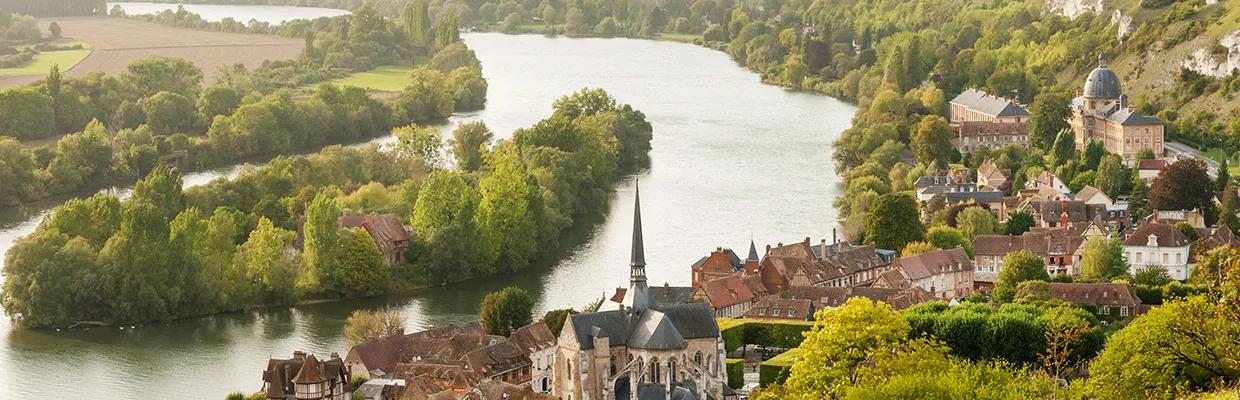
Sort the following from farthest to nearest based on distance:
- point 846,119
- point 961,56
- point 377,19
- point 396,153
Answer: point 377,19
point 961,56
point 846,119
point 396,153

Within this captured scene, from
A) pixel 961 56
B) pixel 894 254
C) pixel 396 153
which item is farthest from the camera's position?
pixel 961 56

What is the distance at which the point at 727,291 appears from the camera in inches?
1900

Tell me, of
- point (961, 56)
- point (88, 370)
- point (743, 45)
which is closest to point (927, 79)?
point (961, 56)

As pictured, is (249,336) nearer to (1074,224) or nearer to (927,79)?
(1074,224)

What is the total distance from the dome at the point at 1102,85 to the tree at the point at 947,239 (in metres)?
21.7

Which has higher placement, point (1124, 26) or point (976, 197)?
point (1124, 26)

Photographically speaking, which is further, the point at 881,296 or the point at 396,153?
the point at 396,153

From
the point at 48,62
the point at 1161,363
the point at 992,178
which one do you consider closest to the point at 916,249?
the point at 992,178

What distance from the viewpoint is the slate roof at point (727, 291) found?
4750cm

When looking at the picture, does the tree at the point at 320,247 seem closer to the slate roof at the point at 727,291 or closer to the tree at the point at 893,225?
the slate roof at the point at 727,291

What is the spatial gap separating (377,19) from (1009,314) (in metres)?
79.2

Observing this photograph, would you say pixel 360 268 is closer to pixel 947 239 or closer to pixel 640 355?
pixel 947 239

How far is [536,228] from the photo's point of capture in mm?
57688

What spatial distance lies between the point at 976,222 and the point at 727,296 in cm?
1303
